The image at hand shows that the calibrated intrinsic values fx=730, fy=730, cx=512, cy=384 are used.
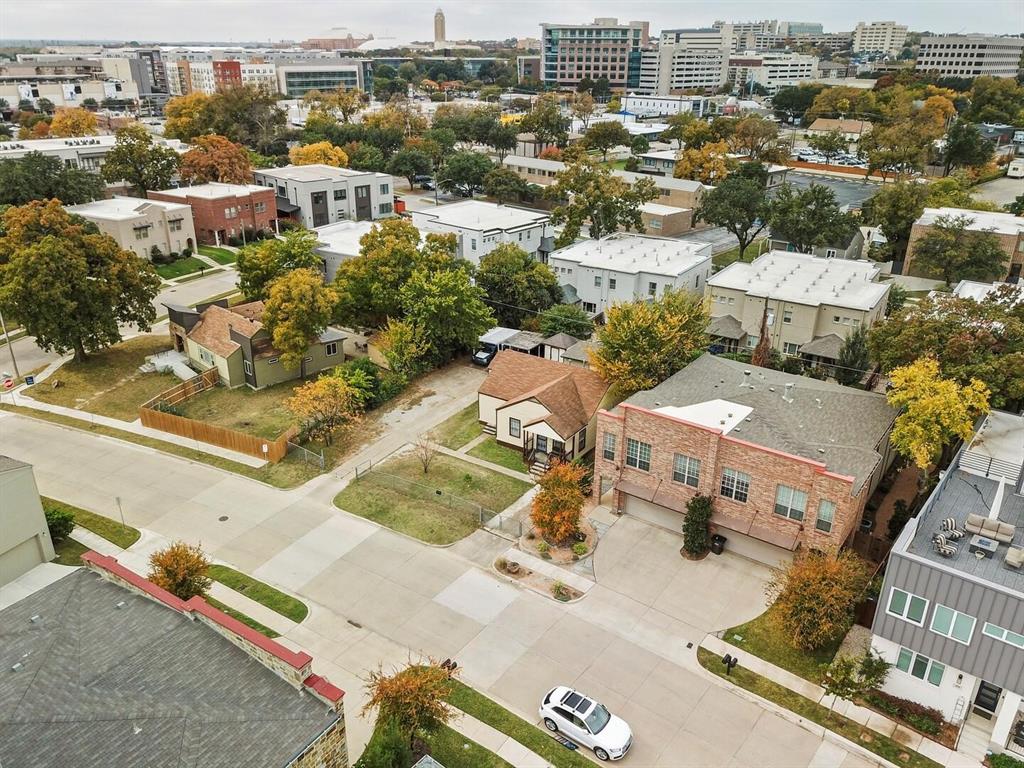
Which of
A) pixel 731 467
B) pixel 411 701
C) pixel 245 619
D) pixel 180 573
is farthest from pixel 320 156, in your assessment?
pixel 411 701

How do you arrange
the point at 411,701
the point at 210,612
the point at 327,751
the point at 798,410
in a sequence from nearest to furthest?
1. the point at 327,751
2. the point at 411,701
3. the point at 210,612
4. the point at 798,410

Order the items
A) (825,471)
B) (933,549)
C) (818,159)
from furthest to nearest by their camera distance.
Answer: (818,159)
(825,471)
(933,549)

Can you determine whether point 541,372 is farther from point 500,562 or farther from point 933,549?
point 933,549

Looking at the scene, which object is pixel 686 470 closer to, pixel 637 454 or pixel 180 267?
pixel 637 454

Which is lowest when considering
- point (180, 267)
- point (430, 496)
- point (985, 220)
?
point (430, 496)

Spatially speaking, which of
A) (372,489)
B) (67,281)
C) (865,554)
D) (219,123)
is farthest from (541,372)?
(219,123)

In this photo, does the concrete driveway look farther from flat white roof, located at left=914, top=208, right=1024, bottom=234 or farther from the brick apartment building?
the brick apartment building
